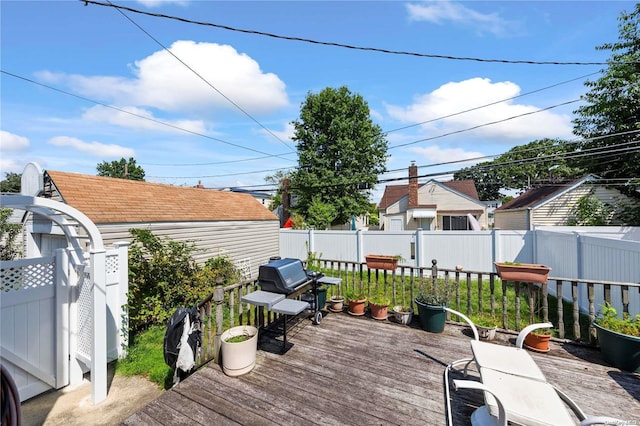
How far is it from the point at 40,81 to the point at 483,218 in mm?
23178

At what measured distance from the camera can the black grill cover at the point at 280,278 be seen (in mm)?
3846

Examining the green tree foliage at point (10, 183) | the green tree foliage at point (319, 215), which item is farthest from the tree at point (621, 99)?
the green tree foliage at point (10, 183)

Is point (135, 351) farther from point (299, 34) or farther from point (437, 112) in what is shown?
point (437, 112)

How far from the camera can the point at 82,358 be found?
3.30 metres

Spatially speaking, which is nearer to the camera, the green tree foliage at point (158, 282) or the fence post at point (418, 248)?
the green tree foliage at point (158, 282)

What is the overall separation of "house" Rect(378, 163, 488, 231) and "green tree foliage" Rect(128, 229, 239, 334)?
46.7 feet

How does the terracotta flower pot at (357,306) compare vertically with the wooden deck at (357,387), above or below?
above

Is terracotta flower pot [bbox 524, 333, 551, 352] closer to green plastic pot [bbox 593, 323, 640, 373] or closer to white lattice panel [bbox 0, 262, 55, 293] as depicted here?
green plastic pot [bbox 593, 323, 640, 373]

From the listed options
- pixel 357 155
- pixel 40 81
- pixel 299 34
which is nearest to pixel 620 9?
pixel 357 155

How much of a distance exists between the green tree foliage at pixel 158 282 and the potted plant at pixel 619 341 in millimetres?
6470

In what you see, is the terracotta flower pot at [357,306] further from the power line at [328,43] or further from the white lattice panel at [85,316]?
the power line at [328,43]

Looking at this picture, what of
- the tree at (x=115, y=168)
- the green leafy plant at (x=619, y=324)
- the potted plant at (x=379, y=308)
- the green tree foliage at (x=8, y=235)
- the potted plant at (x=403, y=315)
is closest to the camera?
the green leafy plant at (x=619, y=324)

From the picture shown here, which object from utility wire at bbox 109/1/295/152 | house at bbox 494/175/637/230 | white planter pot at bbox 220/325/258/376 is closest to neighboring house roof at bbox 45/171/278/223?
utility wire at bbox 109/1/295/152

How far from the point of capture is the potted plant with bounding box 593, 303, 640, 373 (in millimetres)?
2947
